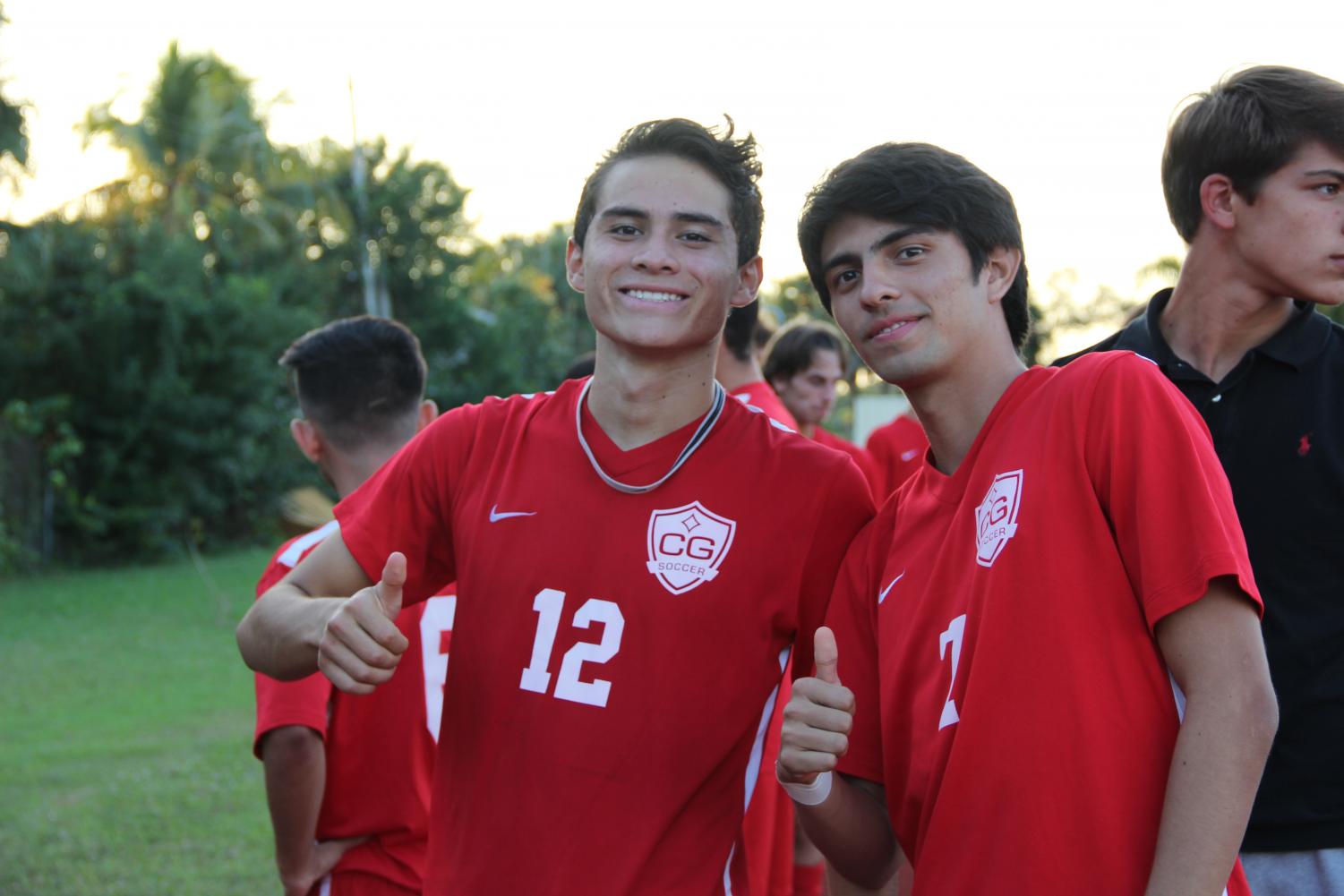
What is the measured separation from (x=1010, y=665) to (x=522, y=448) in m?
1.23

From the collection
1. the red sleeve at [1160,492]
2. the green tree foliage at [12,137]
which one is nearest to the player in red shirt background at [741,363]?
the red sleeve at [1160,492]

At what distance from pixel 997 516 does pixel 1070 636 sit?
24 cm

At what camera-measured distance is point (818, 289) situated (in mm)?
2619

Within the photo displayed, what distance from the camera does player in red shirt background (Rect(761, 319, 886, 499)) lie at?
7109mm

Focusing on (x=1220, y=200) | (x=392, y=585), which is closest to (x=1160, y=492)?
(x=1220, y=200)

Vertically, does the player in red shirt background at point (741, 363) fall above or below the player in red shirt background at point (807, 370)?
above

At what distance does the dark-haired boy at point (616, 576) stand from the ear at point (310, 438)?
3.47 feet

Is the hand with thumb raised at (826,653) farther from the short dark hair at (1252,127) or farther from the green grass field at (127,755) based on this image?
the green grass field at (127,755)

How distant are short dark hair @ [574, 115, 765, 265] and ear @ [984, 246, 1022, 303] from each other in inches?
24.7

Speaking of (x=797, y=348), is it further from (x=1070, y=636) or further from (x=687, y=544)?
(x=1070, y=636)

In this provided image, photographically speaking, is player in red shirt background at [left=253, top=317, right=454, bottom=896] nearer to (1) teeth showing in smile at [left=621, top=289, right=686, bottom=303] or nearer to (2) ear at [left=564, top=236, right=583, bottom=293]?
(2) ear at [left=564, top=236, right=583, bottom=293]

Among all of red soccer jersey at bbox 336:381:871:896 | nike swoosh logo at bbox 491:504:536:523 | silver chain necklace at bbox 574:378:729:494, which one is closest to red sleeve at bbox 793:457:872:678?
red soccer jersey at bbox 336:381:871:896

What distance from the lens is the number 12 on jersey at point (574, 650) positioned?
2.49 meters

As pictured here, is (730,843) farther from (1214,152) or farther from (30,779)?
(30,779)
